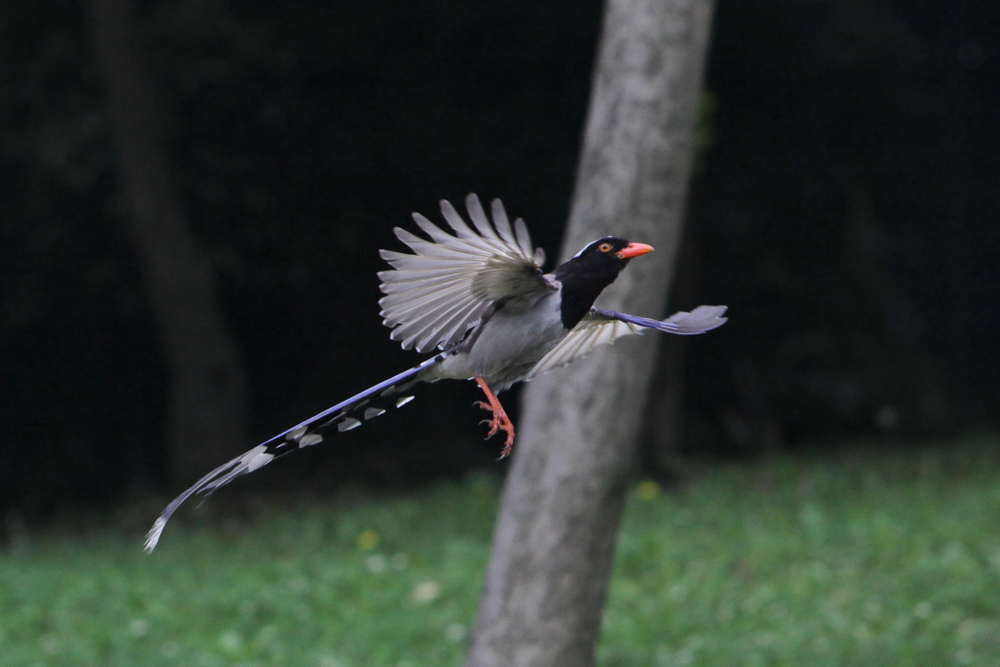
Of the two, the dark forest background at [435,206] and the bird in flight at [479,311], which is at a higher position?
the bird in flight at [479,311]

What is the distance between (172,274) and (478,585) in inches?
156

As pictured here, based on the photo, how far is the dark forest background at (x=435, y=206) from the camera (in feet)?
31.7

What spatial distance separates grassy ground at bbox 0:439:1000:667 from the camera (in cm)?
527

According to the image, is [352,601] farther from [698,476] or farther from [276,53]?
[276,53]

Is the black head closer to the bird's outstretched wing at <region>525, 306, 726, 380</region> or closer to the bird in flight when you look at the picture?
the bird in flight

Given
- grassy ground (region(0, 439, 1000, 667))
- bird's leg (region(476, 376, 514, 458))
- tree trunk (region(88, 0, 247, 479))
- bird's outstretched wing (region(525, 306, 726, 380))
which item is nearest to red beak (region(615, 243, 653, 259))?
bird's outstretched wing (region(525, 306, 726, 380))

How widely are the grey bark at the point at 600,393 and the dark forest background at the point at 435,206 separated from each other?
224 inches

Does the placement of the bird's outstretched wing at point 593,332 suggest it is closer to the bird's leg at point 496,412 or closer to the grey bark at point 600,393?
the bird's leg at point 496,412

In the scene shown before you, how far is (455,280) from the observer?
1.68 meters

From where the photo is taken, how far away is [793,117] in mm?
11641

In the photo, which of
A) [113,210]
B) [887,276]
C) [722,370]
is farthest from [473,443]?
[887,276]

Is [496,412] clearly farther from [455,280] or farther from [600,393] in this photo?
[600,393]

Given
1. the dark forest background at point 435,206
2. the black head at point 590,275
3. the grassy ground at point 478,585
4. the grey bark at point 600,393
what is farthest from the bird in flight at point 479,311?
the dark forest background at point 435,206

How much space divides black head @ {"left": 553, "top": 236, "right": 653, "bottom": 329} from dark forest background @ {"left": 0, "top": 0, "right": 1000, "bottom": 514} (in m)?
8.32
